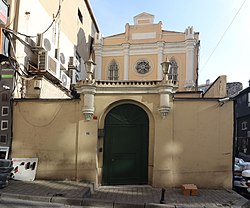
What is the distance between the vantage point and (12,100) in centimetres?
895

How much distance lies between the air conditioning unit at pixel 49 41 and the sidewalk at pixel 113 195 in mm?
5507

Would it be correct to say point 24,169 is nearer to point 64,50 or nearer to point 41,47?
point 41,47

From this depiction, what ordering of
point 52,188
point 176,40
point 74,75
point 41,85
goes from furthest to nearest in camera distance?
point 176,40
point 74,75
point 41,85
point 52,188

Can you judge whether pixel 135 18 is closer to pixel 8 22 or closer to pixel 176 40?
pixel 176 40

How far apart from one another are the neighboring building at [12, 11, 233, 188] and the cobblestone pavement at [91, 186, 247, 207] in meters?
0.44

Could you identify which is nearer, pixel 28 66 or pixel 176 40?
pixel 28 66

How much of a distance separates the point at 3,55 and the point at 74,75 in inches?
241

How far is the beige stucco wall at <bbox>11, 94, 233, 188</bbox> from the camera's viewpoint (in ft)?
27.2

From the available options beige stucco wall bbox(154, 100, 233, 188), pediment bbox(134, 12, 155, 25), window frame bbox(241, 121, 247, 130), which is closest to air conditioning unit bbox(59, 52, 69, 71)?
beige stucco wall bbox(154, 100, 233, 188)

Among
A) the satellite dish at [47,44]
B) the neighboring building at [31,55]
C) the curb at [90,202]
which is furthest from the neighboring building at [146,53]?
the curb at [90,202]

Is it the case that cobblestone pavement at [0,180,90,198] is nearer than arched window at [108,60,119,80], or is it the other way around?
cobblestone pavement at [0,180,90,198]

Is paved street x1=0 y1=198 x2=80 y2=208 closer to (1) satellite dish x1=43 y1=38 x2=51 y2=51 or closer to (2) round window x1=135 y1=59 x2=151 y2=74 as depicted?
(1) satellite dish x1=43 y1=38 x2=51 y2=51

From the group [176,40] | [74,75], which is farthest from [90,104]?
[176,40]

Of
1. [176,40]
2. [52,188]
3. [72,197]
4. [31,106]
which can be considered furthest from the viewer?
[176,40]
